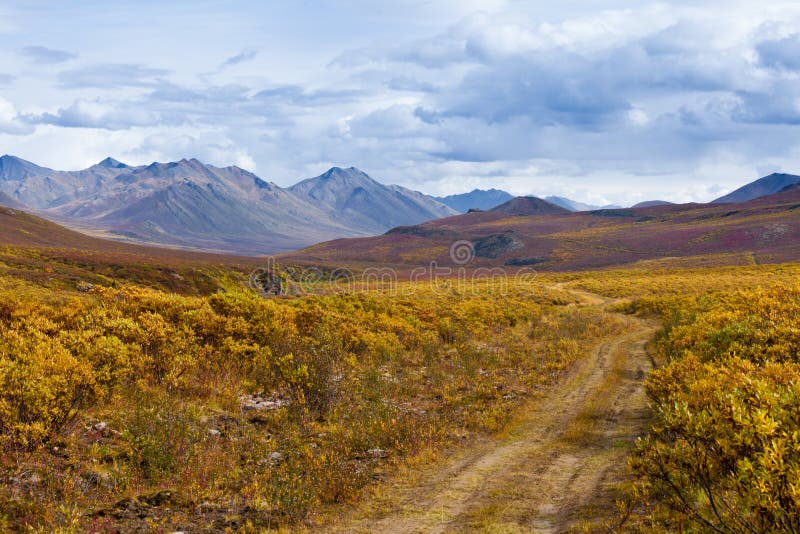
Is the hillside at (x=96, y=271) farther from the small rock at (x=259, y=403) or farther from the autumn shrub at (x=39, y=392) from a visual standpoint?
the autumn shrub at (x=39, y=392)

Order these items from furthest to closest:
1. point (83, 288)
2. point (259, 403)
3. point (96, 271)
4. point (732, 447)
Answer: point (96, 271), point (83, 288), point (259, 403), point (732, 447)

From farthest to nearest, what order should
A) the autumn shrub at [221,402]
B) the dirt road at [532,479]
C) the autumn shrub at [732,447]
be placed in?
the autumn shrub at [221,402], the dirt road at [532,479], the autumn shrub at [732,447]

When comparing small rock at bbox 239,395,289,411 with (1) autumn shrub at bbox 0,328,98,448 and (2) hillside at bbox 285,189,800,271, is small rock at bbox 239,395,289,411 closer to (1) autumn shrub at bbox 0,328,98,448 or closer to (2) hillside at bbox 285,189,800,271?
(1) autumn shrub at bbox 0,328,98,448

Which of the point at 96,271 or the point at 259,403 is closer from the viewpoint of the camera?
the point at 259,403

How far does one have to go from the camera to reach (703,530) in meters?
6.58

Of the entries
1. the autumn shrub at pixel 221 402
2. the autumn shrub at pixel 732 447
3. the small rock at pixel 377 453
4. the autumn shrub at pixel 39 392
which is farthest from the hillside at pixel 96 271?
the autumn shrub at pixel 732 447

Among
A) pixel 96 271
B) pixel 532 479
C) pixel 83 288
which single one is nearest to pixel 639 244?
pixel 96 271

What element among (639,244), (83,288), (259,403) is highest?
(639,244)

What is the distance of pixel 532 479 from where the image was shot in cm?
914

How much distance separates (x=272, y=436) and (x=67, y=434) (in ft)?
12.8

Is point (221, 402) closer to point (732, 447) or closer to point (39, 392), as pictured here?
point (39, 392)

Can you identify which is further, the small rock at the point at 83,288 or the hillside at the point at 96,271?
the hillside at the point at 96,271

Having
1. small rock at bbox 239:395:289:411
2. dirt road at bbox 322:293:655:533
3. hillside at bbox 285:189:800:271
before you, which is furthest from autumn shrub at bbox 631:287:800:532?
hillside at bbox 285:189:800:271

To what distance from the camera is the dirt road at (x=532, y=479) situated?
766cm
